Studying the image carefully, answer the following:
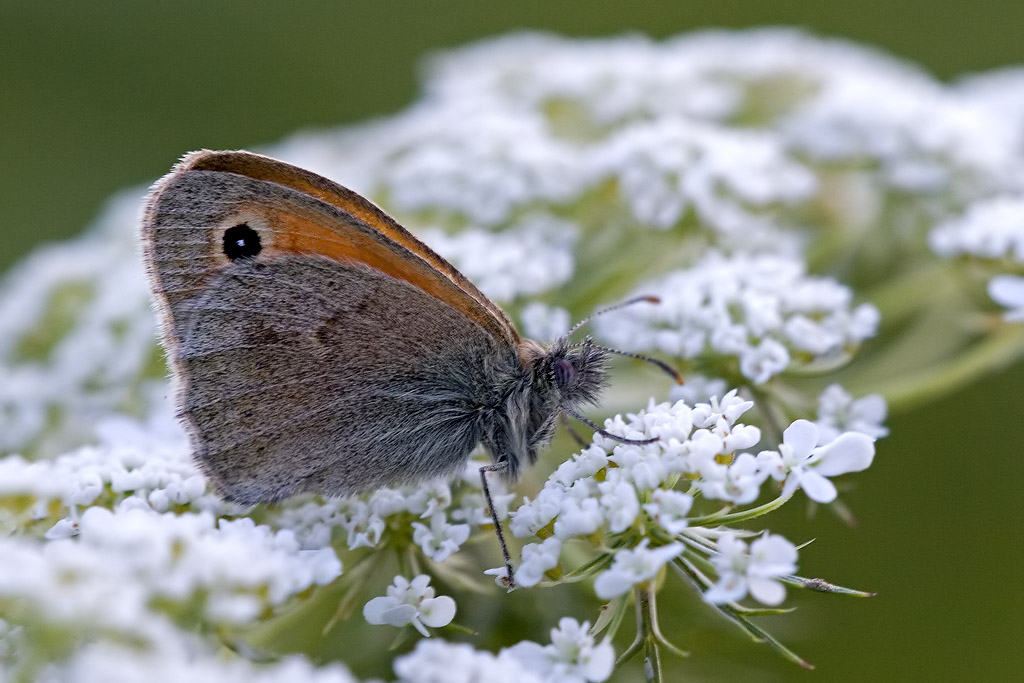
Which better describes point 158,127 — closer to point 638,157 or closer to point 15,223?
point 15,223

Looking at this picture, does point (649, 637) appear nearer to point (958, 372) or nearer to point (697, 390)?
point (697, 390)

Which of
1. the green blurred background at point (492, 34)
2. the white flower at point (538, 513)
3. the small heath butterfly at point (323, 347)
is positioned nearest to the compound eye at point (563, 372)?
the small heath butterfly at point (323, 347)

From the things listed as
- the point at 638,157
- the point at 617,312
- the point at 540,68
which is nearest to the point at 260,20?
the point at 540,68

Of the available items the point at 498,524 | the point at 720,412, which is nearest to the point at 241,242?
the point at 498,524

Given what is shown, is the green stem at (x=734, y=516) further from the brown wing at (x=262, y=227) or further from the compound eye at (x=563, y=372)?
the brown wing at (x=262, y=227)

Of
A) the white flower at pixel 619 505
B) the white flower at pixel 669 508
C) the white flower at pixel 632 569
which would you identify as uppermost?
the white flower at pixel 619 505

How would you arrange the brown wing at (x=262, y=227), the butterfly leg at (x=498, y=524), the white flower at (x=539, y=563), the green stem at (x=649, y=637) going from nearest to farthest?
the green stem at (x=649, y=637)
the white flower at (x=539, y=563)
the butterfly leg at (x=498, y=524)
the brown wing at (x=262, y=227)
